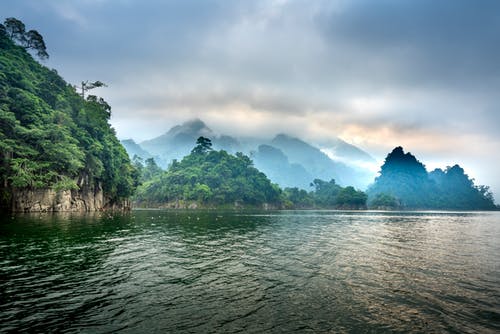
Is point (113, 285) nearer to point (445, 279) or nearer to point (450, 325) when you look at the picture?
point (450, 325)

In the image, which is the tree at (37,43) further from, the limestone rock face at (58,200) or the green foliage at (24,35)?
the limestone rock face at (58,200)

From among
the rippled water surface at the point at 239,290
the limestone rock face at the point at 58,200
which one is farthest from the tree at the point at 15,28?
the rippled water surface at the point at 239,290

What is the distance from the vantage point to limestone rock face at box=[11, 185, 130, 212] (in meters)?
68.9

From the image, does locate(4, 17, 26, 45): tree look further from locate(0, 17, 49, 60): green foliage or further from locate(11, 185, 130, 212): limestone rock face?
locate(11, 185, 130, 212): limestone rock face

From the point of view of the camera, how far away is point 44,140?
6869cm

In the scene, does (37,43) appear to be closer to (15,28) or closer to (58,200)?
(15,28)

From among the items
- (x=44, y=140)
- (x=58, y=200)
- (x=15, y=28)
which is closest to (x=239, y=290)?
(x=44, y=140)

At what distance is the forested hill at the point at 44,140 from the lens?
63.8m

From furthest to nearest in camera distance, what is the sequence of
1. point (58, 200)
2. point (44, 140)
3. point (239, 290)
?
1. point (58, 200)
2. point (44, 140)
3. point (239, 290)

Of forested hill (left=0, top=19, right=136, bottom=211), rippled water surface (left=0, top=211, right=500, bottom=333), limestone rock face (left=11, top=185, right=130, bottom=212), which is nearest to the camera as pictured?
rippled water surface (left=0, top=211, right=500, bottom=333)

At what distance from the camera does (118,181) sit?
354ft

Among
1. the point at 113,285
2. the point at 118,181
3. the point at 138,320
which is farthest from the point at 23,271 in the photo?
the point at 118,181

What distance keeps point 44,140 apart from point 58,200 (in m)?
17.8

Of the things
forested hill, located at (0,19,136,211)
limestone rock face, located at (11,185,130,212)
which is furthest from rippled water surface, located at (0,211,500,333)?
limestone rock face, located at (11,185,130,212)
